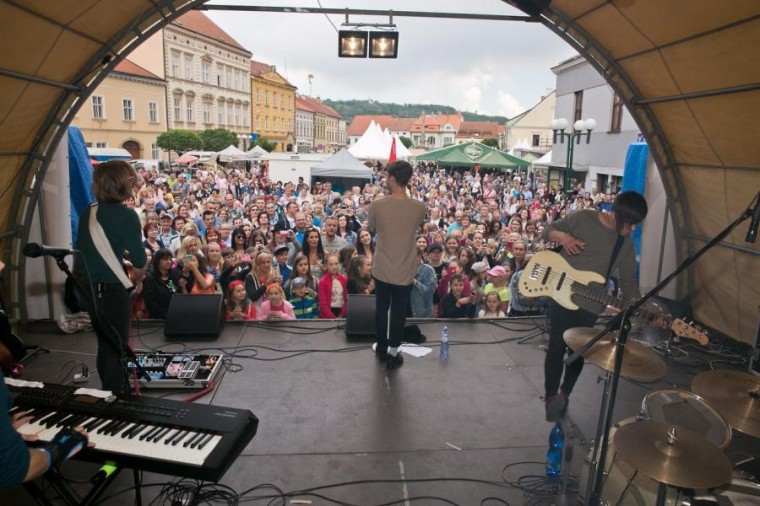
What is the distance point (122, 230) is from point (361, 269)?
3.31 meters

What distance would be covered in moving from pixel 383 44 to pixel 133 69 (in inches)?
1514

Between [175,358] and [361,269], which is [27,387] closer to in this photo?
[175,358]

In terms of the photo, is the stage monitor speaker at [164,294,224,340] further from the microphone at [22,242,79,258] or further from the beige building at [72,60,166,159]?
the beige building at [72,60,166,159]

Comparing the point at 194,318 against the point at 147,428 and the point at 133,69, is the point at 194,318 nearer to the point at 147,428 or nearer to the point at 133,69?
the point at 147,428

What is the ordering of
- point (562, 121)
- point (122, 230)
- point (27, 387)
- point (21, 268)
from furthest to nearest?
point (562, 121) < point (21, 268) < point (122, 230) < point (27, 387)

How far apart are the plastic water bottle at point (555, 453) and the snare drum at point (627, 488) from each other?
61 cm

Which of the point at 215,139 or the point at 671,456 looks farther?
the point at 215,139

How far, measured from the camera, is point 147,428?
2.50 m

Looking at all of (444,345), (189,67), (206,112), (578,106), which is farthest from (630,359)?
(206,112)

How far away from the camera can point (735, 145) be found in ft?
17.2

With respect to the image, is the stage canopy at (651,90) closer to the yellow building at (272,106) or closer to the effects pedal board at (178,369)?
the effects pedal board at (178,369)

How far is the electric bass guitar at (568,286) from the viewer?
377cm

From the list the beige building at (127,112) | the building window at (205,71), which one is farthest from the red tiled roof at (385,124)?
the beige building at (127,112)

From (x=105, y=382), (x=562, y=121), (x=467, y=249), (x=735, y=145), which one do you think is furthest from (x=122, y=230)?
(x=562, y=121)
